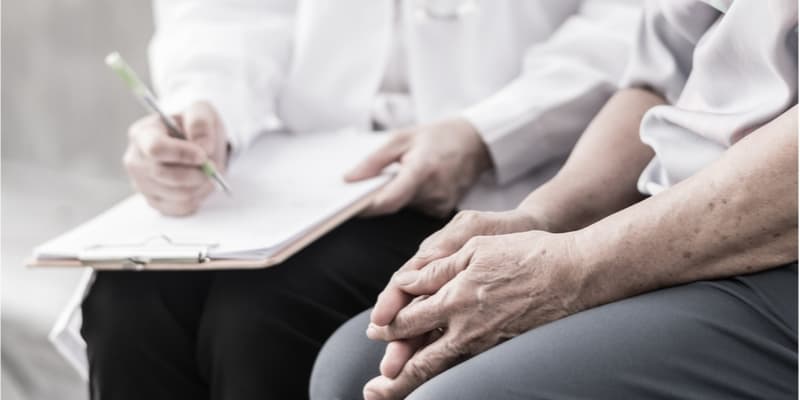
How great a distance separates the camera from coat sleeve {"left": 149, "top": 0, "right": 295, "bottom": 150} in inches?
49.7

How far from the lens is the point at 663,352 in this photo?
27.5 inches

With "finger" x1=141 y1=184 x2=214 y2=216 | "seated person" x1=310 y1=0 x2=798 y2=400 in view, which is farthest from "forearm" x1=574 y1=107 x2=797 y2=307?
"finger" x1=141 y1=184 x2=214 y2=216

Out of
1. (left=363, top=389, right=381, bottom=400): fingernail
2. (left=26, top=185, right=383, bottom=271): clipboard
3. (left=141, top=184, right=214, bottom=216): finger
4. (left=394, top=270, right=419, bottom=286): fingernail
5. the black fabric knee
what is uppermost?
(left=394, top=270, right=419, bottom=286): fingernail

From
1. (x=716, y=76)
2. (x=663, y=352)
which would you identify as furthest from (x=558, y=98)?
(x=663, y=352)

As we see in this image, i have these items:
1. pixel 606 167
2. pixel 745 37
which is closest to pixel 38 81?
pixel 606 167

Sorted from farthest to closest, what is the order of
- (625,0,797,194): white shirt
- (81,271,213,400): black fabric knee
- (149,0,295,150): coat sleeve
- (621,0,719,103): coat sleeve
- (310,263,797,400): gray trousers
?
(149,0,295,150): coat sleeve < (81,271,213,400): black fabric knee < (621,0,719,103): coat sleeve < (625,0,797,194): white shirt < (310,263,797,400): gray trousers

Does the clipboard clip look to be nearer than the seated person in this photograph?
No

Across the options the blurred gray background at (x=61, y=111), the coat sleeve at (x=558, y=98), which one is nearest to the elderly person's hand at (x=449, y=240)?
the coat sleeve at (x=558, y=98)

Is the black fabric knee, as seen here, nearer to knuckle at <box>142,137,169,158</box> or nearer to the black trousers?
the black trousers

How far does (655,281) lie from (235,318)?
1.44 ft

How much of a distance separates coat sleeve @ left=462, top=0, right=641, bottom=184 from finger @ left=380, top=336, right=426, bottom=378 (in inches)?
14.8

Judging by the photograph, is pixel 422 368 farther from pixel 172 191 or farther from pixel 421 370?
pixel 172 191

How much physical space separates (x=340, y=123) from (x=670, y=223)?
25.7 inches

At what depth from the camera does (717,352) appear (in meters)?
0.70
